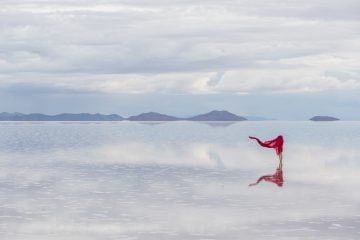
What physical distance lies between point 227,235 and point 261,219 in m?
3.23

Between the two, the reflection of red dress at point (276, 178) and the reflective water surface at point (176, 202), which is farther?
the reflection of red dress at point (276, 178)

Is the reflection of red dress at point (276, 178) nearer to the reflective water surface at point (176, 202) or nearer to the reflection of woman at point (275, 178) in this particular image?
the reflection of woman at point (275, 178)

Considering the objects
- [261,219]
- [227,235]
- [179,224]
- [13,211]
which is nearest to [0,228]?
[13,211]

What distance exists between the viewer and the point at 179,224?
22.7m

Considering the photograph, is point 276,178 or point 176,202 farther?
point 276,178

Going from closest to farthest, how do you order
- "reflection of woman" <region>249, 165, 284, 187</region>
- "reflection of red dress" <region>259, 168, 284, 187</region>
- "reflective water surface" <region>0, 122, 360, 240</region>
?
"reflective water surface" <region>0, 122, 360, 240</region> < "reflection of woman" <region>249, 165, 284, 187</region> < "reflection of red dress" <region>259, 168, 284, 187</region>

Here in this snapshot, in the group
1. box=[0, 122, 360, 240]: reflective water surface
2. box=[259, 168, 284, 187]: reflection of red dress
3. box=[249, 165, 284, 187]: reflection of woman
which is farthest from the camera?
box=[259, 168, 284, 187]: reflection of red dress

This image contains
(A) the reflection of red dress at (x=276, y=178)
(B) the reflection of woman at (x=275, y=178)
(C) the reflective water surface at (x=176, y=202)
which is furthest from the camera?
(A) the reflection of red dress at (x=276, y=178)

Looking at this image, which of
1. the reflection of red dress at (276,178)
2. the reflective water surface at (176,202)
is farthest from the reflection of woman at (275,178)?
the reflective water surface at (176,202)

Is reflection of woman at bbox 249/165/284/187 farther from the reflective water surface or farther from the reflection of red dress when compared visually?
the reflective water surface

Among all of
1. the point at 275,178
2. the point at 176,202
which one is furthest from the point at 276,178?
the point at 176,202

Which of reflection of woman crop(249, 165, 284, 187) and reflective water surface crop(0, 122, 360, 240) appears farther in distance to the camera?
reflection of woman crop(249, 165, 284, 187)

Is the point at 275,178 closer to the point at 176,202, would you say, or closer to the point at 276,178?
the point at 276,178

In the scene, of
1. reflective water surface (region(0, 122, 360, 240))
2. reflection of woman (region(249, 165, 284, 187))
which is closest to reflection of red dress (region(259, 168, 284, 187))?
reflection of woman (region(249, 165, 284, 187))
